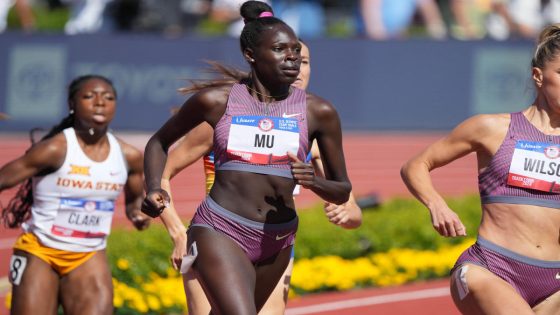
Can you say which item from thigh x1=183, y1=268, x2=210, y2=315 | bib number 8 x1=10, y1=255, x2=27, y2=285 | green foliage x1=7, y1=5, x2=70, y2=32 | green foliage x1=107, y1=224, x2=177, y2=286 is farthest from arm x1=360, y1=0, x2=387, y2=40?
thigh x1=183, y1=268, x2=210, y2=315

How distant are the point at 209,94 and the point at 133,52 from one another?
12.0 m

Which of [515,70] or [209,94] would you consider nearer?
[209,94]

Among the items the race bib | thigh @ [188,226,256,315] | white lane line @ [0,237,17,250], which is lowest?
white lane line @ [0,237,17,250]

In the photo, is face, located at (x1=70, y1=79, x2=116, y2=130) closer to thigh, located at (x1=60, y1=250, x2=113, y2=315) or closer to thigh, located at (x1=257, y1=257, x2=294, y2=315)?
thigh, located at (x1=60, y1=250, x2=113, y2=315)

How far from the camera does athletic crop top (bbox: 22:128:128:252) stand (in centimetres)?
743

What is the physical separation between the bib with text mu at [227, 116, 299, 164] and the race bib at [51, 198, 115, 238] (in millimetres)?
2118

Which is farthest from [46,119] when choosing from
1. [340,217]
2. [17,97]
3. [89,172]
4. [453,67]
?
[340,217]

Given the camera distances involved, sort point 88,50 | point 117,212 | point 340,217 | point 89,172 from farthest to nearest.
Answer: point 88,50 → point 117,212 → point 89,172 → point 340,217

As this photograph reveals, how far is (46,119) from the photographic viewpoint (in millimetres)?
17766

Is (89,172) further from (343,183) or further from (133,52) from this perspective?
(133,52)

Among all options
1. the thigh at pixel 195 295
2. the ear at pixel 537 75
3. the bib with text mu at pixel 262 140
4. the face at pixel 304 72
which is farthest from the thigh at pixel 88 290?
the ear at pixel 537 75

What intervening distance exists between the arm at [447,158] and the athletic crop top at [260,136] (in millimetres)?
591

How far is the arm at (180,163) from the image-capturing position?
20.7 ft

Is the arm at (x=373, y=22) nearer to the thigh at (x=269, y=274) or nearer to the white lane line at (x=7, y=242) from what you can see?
the white lane line at (x=7, y=242)
